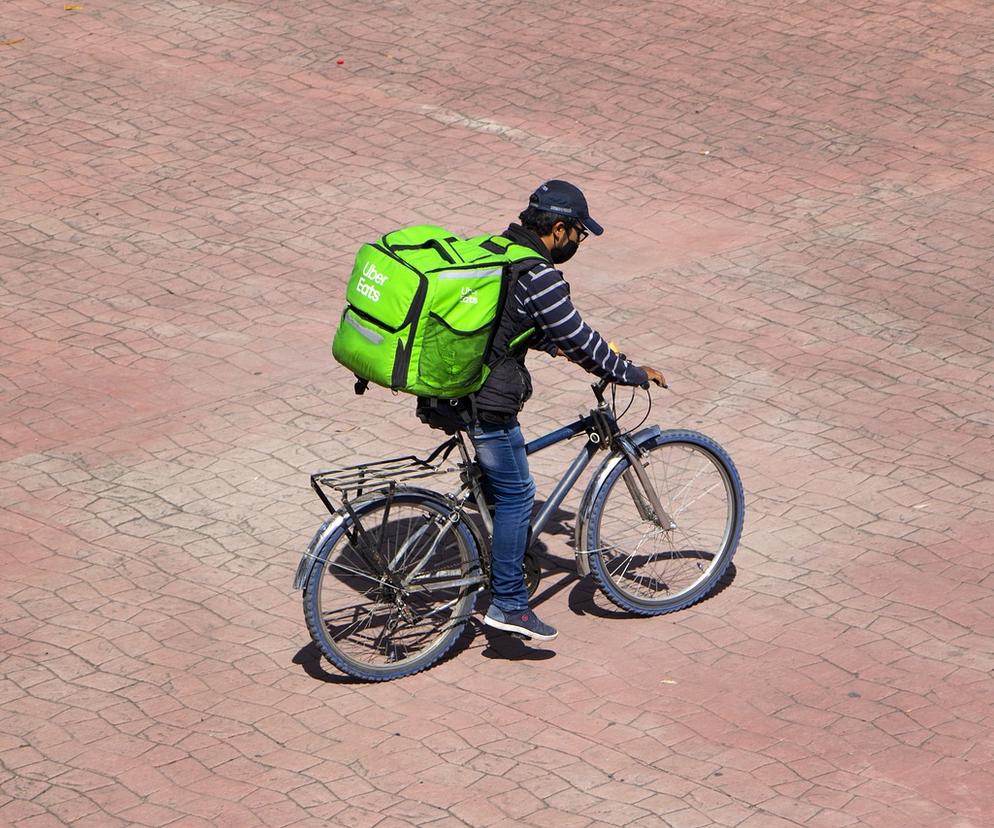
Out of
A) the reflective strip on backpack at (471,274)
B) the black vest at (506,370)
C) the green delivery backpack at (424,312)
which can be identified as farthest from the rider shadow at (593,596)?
the reflective strip on backpack at (471,274)

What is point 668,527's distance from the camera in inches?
258

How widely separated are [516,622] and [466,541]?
0.40 m

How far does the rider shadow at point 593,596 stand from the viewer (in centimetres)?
660

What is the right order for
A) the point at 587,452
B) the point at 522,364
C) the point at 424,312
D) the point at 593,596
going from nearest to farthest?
the point at 424,312, the point at 522,364, the point at 587,452, the point at 593,596

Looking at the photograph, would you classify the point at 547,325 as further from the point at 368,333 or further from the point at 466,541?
the point at 466,541

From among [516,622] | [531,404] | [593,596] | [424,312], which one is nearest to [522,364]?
[424,312]

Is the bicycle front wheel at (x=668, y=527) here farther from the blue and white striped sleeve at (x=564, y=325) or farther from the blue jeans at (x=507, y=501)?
the blue and white striped sleeve at (x=564, y=325)

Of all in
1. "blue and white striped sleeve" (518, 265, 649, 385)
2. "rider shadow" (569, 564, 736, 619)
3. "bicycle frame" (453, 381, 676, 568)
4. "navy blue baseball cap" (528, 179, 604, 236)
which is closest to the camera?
"blue and white striped sleeve" (518, 265, 649, 385)

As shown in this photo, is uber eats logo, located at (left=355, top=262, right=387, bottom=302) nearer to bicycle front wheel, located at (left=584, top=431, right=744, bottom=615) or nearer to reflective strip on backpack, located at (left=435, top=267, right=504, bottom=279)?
reflective strip on backpack, located at (left=435, top=267, right=504, bottom=279)

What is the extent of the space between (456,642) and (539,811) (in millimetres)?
1225

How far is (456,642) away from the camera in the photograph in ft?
20.7

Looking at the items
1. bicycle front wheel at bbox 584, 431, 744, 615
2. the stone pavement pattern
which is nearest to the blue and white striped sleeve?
bicycle front wheel at bbox 584, 431, 744, 615

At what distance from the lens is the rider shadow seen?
6602 mm

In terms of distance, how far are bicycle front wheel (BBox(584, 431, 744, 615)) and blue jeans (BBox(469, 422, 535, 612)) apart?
36cm
